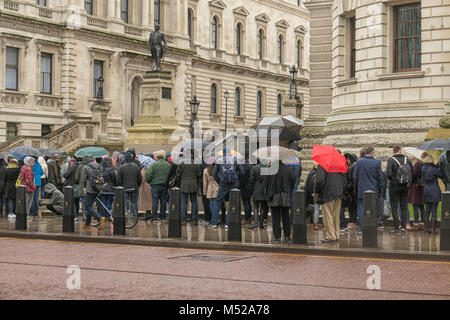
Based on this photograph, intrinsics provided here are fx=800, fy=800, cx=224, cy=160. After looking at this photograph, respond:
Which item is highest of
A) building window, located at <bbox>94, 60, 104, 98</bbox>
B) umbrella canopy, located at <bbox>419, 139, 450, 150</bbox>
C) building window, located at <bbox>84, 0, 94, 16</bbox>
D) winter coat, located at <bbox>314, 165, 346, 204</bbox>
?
building window, located at <bbox>84, 0, 94, 16</bbox>

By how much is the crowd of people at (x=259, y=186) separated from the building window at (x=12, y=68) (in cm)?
2518

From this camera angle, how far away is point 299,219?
1491 centimetres

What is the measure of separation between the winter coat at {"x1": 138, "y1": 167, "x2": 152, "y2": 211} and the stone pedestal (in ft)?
34.9

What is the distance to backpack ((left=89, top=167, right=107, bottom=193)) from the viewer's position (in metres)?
18.3

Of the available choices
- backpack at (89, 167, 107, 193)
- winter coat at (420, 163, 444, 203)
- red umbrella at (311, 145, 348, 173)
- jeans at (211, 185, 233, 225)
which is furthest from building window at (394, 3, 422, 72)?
backpack at (89, 167, 107, 193)

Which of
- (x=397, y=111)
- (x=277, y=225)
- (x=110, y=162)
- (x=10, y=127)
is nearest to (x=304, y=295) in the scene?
(x=277, y=225)

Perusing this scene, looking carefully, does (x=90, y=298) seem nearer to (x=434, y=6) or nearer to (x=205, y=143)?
(x=205, y=143)

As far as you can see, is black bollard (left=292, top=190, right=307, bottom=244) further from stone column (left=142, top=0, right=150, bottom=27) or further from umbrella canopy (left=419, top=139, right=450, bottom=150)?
stone column (left=142, top=0, right=150, bottom=27)

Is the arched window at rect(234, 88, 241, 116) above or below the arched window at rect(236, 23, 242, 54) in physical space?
below

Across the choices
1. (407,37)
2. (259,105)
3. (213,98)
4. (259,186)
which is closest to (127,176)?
(259,186)

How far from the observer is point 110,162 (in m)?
19.4

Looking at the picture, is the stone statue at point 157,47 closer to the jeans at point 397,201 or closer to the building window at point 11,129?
the building window at point 11,129

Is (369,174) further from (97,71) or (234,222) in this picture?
(97,71)

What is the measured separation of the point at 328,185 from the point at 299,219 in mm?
864
